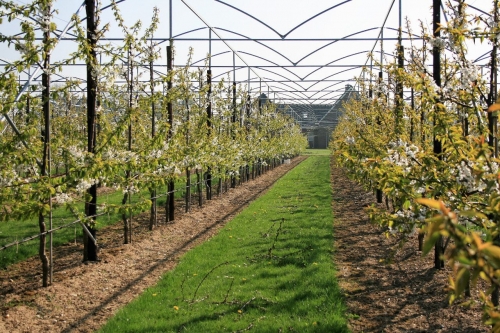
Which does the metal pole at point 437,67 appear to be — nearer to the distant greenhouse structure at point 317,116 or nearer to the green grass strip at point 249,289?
the green grass strip at point 249,289

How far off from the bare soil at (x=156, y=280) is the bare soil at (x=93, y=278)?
0.04 feet

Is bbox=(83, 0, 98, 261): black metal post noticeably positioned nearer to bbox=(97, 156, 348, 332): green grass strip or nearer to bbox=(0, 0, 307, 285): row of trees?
bbox=(0, 0, 307, 285): row of trees

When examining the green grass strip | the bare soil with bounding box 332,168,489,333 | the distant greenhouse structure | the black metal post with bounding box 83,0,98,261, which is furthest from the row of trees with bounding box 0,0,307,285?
the distant greenhouse structure

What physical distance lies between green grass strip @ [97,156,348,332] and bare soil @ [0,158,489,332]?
0.29 m

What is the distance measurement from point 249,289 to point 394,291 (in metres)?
2.00

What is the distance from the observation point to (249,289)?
20.7ft

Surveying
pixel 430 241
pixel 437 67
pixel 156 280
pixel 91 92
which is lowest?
pixel 156 280

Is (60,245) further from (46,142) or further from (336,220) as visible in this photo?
(336,220)

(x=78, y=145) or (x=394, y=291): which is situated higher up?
(x=78, y=145)

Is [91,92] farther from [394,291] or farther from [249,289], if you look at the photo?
[394,291]

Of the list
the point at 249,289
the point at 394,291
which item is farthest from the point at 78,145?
the point at 394,291

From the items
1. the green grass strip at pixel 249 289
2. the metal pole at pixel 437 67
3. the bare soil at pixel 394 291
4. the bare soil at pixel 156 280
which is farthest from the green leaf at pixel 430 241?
the metal pole at pixel 437 67

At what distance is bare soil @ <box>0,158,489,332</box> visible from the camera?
17.4 feet

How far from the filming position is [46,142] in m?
6.22
